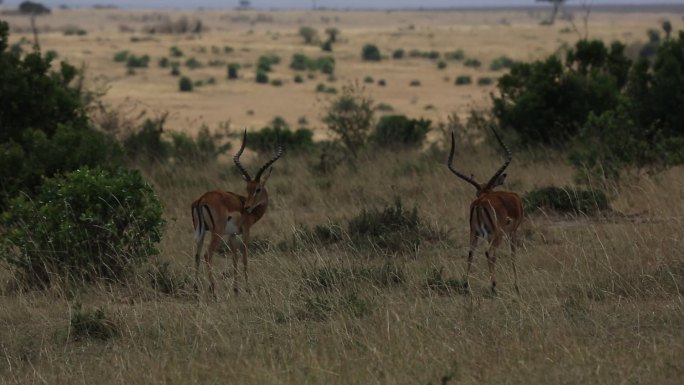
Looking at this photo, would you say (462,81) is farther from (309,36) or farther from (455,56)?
(309,36)

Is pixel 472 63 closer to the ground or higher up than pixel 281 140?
closer to the ground

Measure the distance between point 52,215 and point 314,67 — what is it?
4569 centimetres

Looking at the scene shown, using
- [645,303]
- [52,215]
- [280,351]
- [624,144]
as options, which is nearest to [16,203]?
[52,215]

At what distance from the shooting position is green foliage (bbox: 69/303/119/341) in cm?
672

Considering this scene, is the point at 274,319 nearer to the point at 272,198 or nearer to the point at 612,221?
the point at 612,221

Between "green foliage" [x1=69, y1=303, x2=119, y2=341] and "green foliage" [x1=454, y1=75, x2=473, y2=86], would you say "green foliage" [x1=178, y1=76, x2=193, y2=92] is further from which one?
"green foliage" [x1=69, y1=303, x2=119, y2=341]

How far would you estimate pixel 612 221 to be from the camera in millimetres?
10344

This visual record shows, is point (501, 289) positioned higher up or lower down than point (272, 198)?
higher up

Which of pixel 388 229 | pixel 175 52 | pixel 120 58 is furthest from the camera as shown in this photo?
pixel 175 52

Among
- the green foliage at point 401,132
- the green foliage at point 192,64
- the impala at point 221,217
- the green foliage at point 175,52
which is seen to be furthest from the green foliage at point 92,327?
the green foliage at point 175,52

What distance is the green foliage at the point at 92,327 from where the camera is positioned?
6.72 m

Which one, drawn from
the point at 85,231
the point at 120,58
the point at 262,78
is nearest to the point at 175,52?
the point at 120,58

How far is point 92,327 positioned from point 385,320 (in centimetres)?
195

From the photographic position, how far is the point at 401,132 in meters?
18.5
